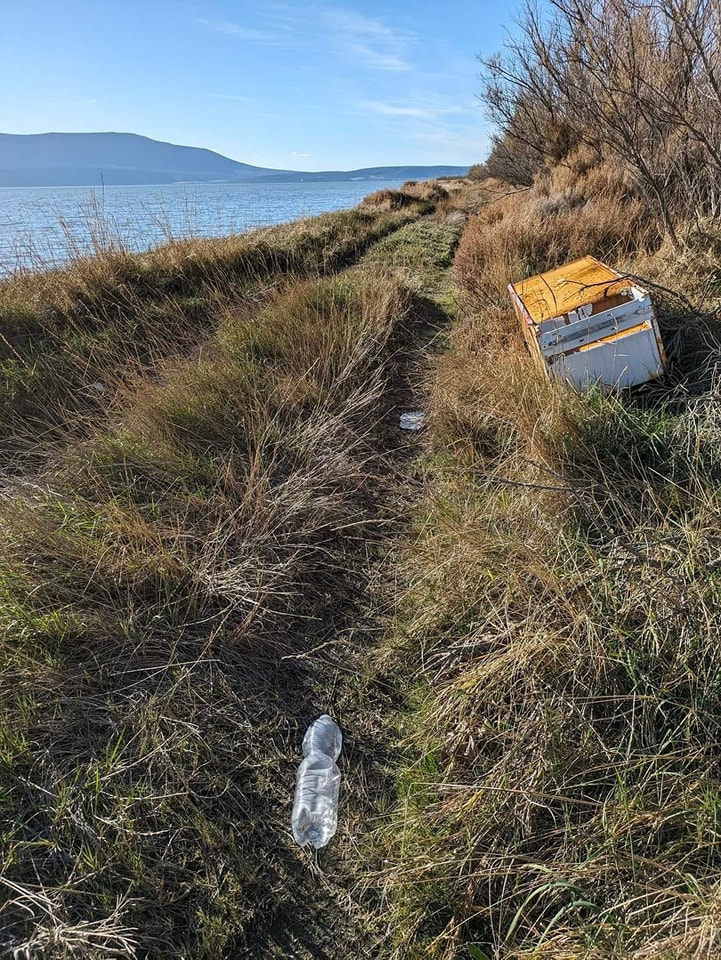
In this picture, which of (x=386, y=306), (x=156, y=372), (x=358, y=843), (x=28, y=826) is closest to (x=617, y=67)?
(x=386, y=306)

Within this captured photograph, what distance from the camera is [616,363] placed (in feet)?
10.0

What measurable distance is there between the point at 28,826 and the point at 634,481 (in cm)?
265

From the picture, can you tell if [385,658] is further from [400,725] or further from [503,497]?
[503,497]

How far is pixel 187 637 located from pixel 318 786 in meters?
0.80

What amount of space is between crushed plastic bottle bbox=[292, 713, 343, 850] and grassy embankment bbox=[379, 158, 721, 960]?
0.75 feet

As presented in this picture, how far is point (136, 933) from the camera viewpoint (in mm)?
1420

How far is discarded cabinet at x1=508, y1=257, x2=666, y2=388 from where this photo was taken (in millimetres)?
3033

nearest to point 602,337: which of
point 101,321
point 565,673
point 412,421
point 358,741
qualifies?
point 412,421

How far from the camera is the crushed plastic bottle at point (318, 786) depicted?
1718 millimetres

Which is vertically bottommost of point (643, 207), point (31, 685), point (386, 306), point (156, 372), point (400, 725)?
point (400, 725)

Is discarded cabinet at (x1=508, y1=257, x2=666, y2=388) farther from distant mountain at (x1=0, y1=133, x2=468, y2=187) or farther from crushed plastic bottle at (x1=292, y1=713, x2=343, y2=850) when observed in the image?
distant mountain at (x1=0, y1=133, x2=468, y2=187)

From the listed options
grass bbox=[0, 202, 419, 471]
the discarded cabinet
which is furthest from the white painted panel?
grass bbox=[0, 202, 419, 471]

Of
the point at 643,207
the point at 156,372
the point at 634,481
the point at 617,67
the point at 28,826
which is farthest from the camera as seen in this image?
the point at 643,207

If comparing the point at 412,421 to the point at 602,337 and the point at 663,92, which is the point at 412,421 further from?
the point at 663,92
